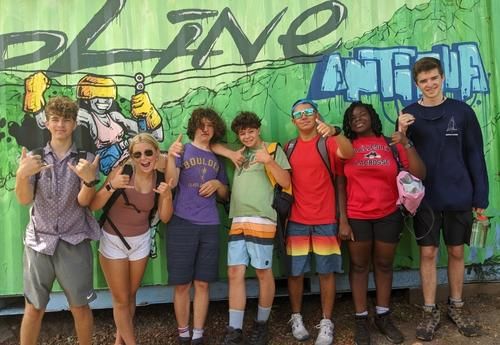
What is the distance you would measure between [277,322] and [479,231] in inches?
80.9

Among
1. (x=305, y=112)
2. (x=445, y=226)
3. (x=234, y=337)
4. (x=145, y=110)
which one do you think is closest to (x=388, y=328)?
(x=445, y=226)

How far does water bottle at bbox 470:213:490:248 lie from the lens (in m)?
3.82

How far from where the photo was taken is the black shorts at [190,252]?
3.54m

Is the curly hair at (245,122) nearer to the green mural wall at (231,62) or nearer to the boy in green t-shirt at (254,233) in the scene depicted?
the boy in green t-shirt at (254,233)

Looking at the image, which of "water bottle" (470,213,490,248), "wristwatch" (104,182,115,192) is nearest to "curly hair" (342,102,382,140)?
"water bottle" (470,213,490,248)

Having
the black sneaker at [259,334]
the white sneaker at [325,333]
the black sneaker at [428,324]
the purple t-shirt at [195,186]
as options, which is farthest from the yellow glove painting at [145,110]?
the black sneaker at [428,324]

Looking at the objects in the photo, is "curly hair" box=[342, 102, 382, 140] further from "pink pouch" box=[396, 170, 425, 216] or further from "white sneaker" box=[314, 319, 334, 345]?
"white sneaker" box=[314, 319, 334, 345]

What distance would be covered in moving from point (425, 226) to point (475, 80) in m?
1.68

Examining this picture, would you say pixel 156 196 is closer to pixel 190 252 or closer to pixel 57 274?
pixel 190 252

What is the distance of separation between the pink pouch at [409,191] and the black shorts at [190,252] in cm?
160

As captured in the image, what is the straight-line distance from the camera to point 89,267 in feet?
10.7

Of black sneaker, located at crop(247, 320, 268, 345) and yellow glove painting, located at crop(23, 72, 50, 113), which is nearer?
black sneaker, located at crop(247, 320, 268, 345)

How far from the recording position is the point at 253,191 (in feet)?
11.9

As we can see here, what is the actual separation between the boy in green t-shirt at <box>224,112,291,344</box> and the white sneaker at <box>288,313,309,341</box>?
→ 0.28 meters
